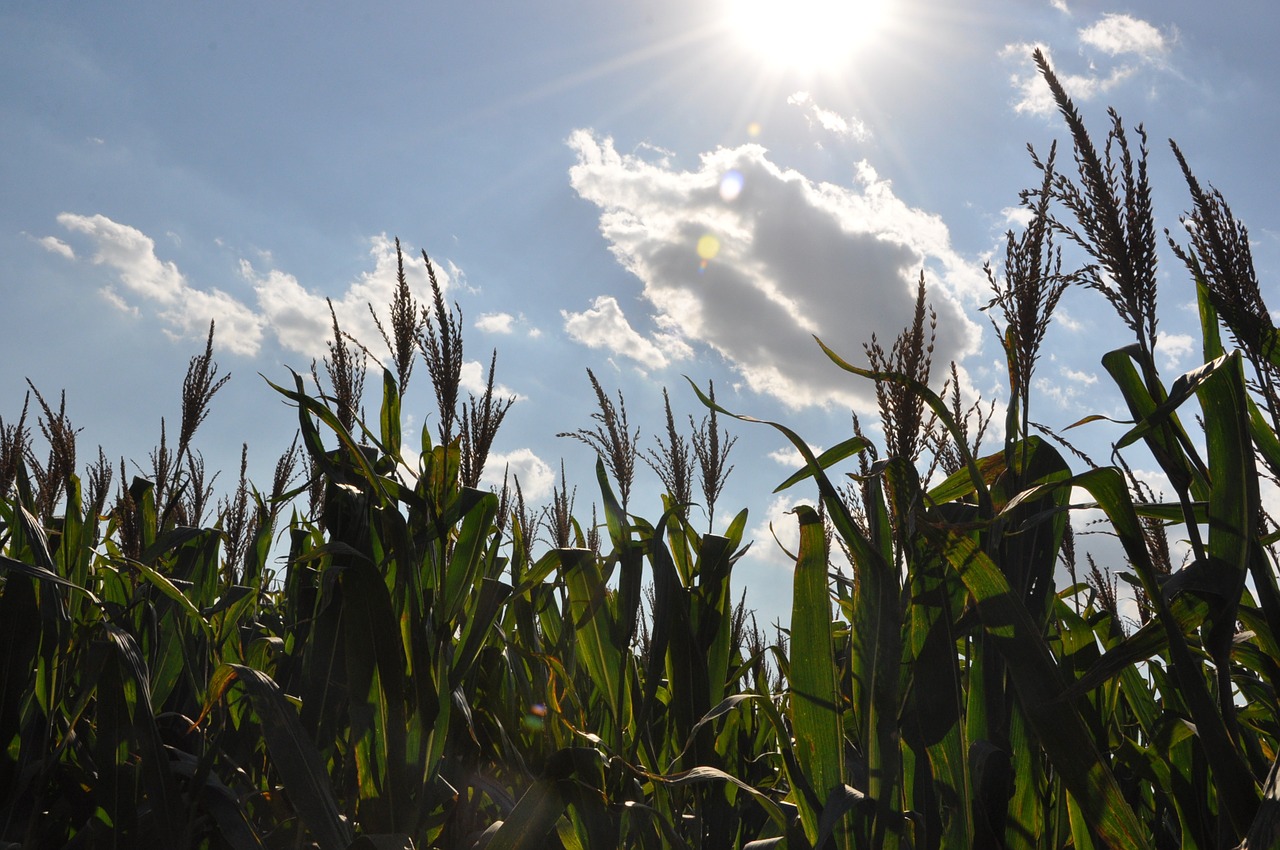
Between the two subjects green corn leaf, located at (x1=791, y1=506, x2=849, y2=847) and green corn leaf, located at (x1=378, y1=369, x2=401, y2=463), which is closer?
green corn leaf, located at (x1=791, y1=506, x2=849, y2=847)

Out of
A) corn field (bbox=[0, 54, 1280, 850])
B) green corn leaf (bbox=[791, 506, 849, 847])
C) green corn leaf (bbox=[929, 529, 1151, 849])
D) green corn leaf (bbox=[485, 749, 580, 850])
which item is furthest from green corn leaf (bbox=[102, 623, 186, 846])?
green corn leaf (bbox=[929, 529, 1151, 849])

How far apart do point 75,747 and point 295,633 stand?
0.41 metres

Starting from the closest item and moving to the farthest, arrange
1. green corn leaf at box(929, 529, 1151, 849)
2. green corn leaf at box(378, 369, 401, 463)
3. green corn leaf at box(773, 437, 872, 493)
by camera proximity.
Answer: green corn leaf at box(929, 529, 1151, 849) → green corn leaf at box(773, 437, 872, 493) → green corn leaf at box(378, 369, 401, 463)

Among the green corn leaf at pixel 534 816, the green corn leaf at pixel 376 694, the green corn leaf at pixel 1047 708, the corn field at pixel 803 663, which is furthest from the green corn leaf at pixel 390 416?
the green corn leaf at pixel 1047 708

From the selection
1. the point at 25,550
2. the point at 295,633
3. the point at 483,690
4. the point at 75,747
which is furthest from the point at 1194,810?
the point at 25,550

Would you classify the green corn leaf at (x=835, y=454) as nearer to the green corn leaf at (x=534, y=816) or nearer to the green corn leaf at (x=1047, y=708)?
the green corn leaf at (x=1047, y=708)

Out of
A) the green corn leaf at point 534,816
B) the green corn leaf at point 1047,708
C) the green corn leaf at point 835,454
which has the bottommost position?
the green corn leaf at point 534,816

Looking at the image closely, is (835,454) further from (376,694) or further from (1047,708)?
(376,694)

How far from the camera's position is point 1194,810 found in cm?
97

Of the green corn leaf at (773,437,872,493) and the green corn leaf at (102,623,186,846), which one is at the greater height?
A: the green corn leaf at (773,437,872,493)

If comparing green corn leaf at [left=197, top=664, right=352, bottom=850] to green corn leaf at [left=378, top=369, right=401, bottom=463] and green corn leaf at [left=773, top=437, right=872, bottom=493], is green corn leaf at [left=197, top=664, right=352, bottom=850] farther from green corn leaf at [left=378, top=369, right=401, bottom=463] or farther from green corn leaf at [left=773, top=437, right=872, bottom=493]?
green corn leaf at [left=773, top=437, right=872, bottom=493]

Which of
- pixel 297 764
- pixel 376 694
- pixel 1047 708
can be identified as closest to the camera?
pixel 1047 708

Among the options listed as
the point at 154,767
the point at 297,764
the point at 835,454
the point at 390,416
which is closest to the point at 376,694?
the point at 297,764

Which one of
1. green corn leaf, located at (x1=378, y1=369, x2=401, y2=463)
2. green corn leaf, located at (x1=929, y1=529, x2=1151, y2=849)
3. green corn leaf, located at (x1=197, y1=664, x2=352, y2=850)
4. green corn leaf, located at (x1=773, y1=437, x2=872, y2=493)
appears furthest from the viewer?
green corn leaf, located at (x1=378, y1=369, x2=401, y2=463)
